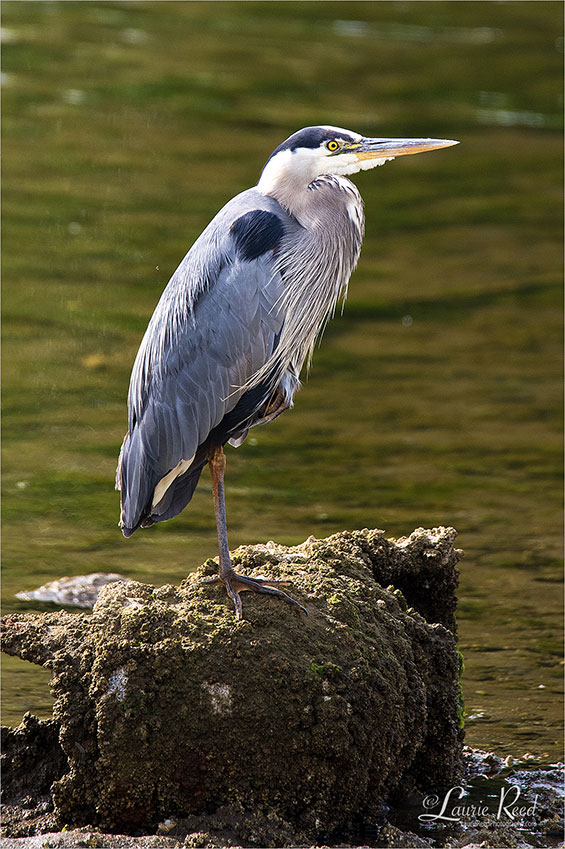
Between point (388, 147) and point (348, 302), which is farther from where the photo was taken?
point (348, 302)

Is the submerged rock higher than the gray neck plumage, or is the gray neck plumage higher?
the gray neck plumage

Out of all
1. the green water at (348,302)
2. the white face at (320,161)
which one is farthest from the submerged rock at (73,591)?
the white face at (320,161)

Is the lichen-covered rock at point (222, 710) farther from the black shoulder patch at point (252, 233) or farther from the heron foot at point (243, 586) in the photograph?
the black shoulder patch at point (252, 233)

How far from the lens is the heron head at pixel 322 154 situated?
5.39 meters

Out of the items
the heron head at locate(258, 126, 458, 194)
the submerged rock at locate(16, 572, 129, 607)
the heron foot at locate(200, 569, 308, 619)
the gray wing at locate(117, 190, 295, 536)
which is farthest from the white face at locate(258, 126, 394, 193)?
the submerged rock at locate(16, 572, 129, 607)

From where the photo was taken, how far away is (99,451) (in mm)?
8820

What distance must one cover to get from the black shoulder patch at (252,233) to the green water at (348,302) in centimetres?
225

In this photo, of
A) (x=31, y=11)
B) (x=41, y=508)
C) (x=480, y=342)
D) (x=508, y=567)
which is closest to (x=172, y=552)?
(x=41, y=508)

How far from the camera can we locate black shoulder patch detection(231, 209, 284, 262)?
17.6 feet

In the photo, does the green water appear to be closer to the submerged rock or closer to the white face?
the submerged rock
